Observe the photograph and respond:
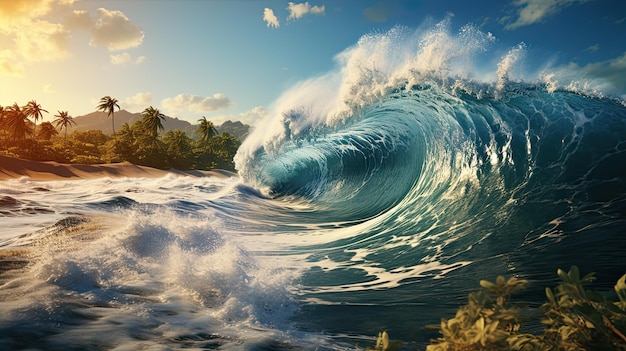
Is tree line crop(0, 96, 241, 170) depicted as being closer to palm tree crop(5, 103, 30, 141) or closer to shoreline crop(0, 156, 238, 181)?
palm tree crop(5, 103, 30, 141)

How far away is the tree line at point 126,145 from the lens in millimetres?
47500

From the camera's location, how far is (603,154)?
7.07 m

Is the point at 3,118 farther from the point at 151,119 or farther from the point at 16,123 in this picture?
the point at 151,119

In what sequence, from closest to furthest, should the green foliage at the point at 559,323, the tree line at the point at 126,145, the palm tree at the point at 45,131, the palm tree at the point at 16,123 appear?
the green foliage at the point at 559,323 < the tree line at the point at 126,145 < the palm tree at the point at 16,123 < the palm tree at the point at 45,131

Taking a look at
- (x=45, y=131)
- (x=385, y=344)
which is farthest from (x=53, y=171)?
(x=45, y=131)

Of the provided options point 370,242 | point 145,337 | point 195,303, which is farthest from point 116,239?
point 370,242

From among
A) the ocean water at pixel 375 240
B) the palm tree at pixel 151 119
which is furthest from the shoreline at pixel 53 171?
the palm tree at pixel 151 119

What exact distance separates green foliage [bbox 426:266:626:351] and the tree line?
164 ft

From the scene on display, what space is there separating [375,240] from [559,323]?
7.11m

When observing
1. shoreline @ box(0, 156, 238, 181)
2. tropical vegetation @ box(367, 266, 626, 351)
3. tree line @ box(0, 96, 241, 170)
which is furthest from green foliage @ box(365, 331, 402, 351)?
tree line @ box(0, 96, 241, 170)

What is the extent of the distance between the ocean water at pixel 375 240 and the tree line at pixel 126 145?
3942cm

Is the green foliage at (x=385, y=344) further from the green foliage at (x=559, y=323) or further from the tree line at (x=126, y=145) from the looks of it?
the tree line at (x=126, y=145)

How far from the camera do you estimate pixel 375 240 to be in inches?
329

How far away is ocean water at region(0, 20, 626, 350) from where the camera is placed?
138 inches
